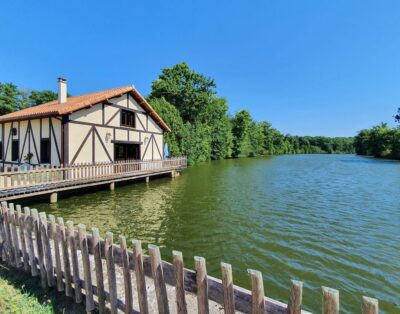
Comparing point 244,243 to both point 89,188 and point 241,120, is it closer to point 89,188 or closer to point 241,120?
point 89,188

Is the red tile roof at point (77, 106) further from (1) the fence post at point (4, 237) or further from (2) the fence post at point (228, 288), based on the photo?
(2) the fence post at point (228, 288)

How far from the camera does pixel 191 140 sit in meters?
32.2

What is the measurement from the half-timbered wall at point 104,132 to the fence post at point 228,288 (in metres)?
14.0

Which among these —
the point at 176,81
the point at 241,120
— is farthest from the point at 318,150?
the point at 176,81

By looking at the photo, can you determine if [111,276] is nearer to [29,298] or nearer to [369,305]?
[29,298]

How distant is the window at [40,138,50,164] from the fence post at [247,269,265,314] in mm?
15830

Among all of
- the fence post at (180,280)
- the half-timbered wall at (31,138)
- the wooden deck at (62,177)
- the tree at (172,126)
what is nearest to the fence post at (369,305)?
the fence post at (180,280)

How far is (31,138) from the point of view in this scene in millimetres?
15438

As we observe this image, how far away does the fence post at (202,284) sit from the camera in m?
2.24

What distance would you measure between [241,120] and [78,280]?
62.0m

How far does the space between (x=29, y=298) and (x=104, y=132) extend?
14217 mm

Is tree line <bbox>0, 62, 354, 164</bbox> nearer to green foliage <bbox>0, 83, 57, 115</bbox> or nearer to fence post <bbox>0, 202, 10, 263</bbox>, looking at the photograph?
green foliage <bbox>0, 83, 57, 115</bbox>

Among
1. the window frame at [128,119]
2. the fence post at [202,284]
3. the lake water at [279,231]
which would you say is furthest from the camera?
the window frame at [128,119]

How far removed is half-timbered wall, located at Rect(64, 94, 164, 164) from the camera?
14.3m
